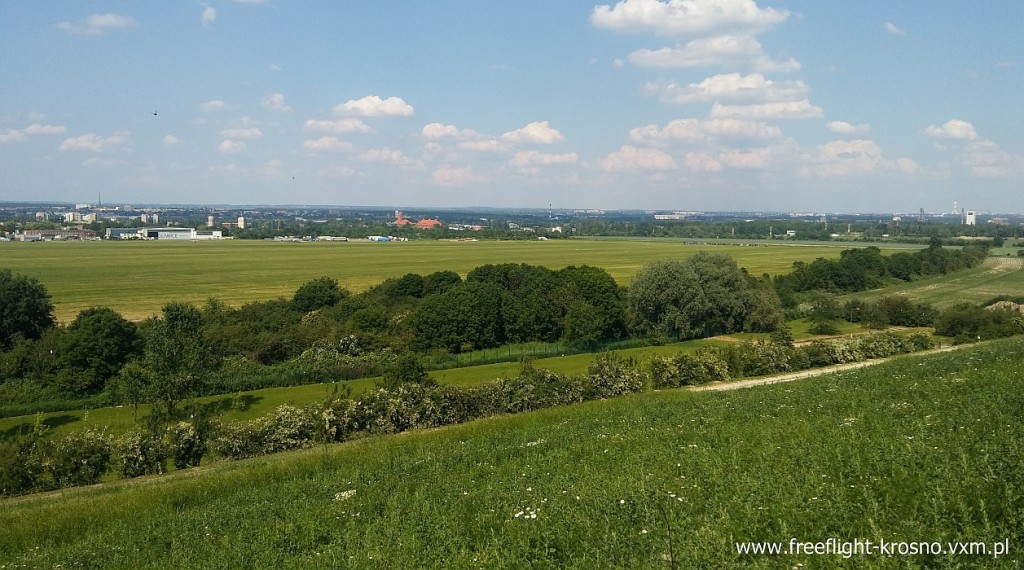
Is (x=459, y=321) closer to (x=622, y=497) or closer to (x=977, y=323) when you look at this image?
(x=977, y=323)

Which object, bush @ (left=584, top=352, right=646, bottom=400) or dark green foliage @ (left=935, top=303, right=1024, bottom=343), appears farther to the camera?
dark green foliage @ (left=935, top=303, right=1024, bottom=343)

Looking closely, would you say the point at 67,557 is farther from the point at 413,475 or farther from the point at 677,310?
the point at 677,310

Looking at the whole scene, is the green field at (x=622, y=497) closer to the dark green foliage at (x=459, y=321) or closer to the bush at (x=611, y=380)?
the bush at (x=611, y=380)

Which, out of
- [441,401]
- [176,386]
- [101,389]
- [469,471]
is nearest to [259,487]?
[469,471]

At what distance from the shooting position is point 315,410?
93.5 feet

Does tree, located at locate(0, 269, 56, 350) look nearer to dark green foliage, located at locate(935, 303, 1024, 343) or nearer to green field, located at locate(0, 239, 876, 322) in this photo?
green field, located at locate(0, 239, 876, 322)

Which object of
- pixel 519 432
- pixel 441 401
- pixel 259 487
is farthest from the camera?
pixel 441 401

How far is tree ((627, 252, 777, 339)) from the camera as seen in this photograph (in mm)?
62031

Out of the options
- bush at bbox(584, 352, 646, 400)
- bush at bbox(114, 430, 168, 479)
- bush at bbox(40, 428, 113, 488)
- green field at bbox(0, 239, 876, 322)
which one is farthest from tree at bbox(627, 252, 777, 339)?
bush at bbox(40, 428, 113, 488)

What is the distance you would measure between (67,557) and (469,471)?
757 cm

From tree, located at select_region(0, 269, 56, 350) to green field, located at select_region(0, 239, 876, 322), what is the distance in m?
9.70

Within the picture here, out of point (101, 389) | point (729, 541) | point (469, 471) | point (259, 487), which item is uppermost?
point (729, 541)

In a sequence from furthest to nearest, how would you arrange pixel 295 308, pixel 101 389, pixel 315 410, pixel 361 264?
pixel 361 264 → pixel 295 308 → pixel 101 389 → pixel 315 410

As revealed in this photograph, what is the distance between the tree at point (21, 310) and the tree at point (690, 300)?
1980 inches
